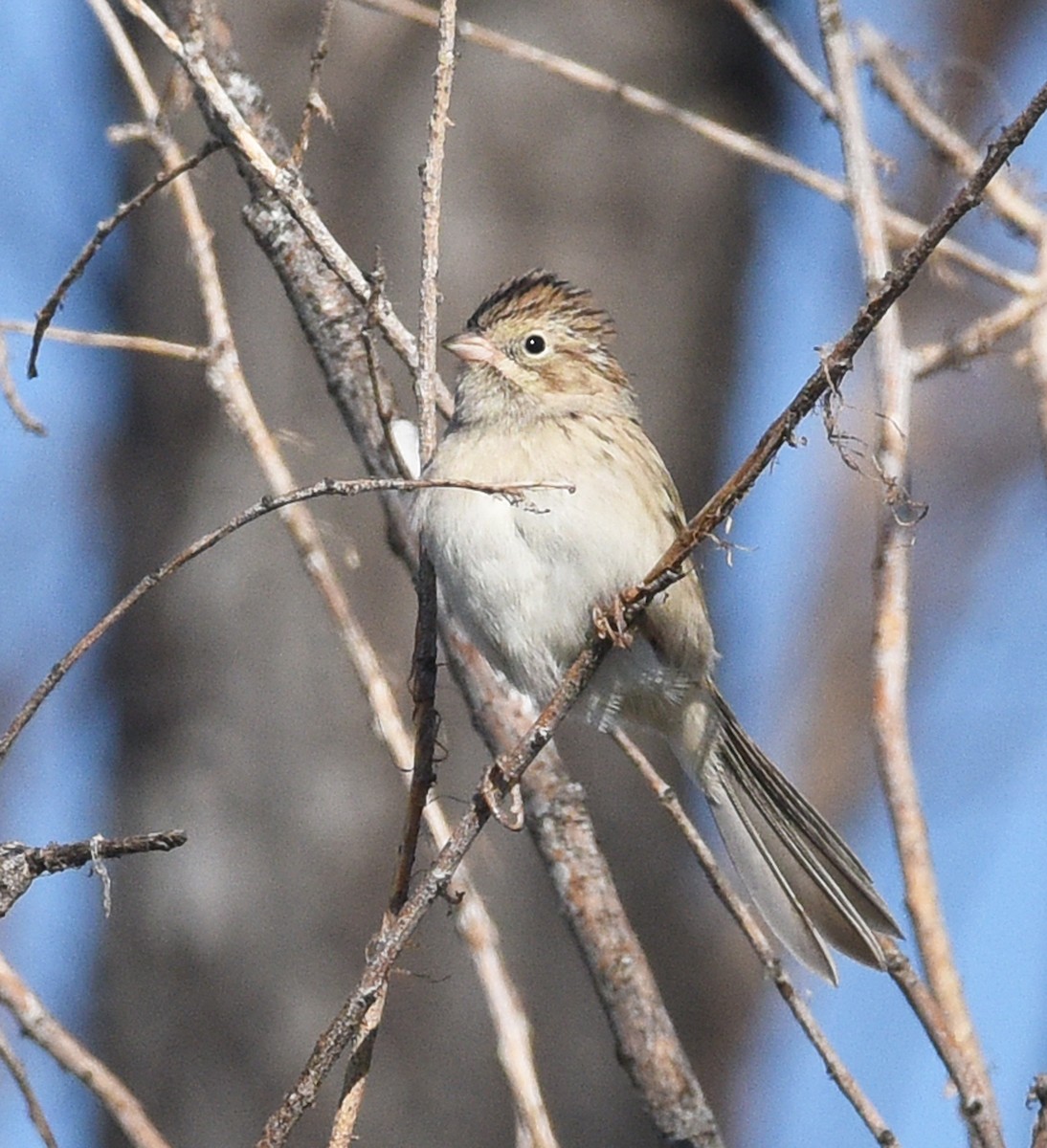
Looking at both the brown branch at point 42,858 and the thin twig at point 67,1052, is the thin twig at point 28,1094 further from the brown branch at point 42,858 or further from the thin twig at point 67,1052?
the brown branch at point 42,858

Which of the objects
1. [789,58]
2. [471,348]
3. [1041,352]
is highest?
[471,348]

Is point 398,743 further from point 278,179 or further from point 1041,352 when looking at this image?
point 1041,352

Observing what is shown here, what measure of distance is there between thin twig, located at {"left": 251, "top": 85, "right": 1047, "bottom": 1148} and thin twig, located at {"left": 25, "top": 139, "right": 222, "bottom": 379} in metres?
0.72

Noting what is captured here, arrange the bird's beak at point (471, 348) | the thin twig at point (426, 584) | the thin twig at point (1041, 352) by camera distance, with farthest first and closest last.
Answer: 1. the bird's beak at point (471, 348)
2. the thin twig at point (1041, 352)
3. the thin twig at point (426, 584)

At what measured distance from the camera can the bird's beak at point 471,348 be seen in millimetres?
3178

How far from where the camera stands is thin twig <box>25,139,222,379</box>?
2131 mm

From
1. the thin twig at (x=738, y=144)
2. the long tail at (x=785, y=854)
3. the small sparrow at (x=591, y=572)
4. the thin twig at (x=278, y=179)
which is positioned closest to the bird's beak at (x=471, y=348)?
the small sparrow at (x=591, y=572)

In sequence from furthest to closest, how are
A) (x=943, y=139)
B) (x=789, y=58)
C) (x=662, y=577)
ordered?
(x=943, y=139) → (x=789, y=58) → (x=662, y=577)

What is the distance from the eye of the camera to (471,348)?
3197 mm

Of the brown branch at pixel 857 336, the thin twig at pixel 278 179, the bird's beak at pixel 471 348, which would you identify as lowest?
the brown branch at pixel 857 336

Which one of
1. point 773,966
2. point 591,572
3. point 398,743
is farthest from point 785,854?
point 398,743

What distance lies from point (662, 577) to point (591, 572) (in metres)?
1.01

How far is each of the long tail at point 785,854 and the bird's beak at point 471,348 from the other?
665 millimetres

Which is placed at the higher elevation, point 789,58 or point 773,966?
point 789,58
